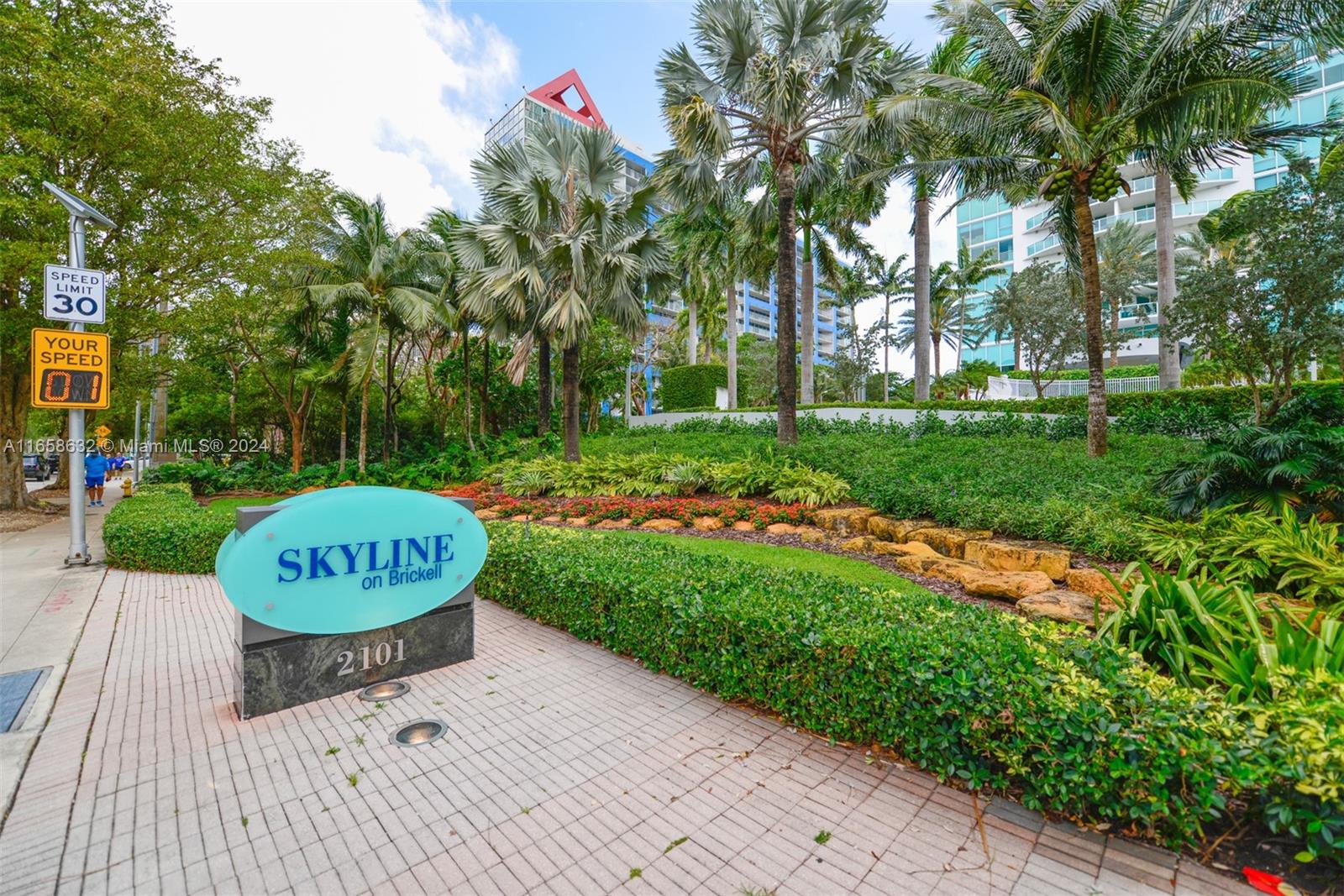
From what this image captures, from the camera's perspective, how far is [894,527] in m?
7.38

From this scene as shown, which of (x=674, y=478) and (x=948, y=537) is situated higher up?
(x=674, y=478)

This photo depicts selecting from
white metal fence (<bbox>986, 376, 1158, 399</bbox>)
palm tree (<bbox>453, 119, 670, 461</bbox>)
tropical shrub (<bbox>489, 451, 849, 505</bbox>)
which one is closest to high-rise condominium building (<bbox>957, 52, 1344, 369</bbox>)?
white metal fence (<bbox>986, 376, 1158, 399</bbox>)

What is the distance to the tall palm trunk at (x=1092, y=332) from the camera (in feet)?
33.2

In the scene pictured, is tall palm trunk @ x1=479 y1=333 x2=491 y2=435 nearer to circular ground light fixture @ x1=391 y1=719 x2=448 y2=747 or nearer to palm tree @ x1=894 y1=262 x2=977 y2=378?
circular ground light fixture @ x1=391 y1=719 x2=448 y2=747

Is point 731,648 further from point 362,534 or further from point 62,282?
point 62,282

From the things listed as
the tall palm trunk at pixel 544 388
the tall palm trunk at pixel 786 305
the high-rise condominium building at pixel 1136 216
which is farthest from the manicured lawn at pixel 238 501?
the high-rise condominium building at pixel 1136 216

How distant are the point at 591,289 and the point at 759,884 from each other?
11.9 meters

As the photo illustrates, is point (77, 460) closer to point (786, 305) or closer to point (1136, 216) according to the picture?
A: point (786, 305)

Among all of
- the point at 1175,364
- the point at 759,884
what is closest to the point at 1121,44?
the point at 1175,364

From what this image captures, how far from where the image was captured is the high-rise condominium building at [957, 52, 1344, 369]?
98.0ft

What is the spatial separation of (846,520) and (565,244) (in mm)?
8146

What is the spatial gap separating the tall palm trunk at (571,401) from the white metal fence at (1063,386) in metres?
13.7

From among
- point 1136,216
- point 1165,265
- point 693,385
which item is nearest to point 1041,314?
point 1165,265

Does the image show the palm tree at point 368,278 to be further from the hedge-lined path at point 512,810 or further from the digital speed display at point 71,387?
the hedge-lined path at point 512,810
